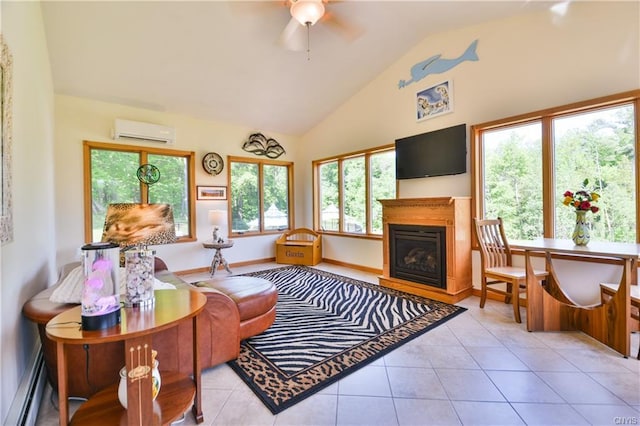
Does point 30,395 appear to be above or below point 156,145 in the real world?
below

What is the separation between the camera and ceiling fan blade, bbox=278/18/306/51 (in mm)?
2856

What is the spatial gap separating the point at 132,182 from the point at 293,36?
3331mm

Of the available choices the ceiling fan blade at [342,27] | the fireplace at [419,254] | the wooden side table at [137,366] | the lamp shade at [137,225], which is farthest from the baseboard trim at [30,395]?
the ceiling fan blade at [342,27]

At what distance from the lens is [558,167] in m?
3.13

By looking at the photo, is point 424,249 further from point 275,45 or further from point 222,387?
point 275,45

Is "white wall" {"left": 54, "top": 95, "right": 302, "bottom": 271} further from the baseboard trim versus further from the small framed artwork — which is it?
the baseboard trim

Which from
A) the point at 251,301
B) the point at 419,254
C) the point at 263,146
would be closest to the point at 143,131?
the point at 263,146

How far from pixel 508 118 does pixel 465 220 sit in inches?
51.1

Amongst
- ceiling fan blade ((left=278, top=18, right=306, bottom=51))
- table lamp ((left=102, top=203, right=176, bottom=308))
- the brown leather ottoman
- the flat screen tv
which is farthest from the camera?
the flat screen tv

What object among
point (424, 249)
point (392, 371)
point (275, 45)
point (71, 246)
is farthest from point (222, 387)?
point (275, 45)

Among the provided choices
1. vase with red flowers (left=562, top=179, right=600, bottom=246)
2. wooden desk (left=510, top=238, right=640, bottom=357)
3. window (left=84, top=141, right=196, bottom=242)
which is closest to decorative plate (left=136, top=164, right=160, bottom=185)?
window (left=84, top=141, right=196, bottom=242)

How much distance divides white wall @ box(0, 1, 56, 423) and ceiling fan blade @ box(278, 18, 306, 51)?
2015 mm

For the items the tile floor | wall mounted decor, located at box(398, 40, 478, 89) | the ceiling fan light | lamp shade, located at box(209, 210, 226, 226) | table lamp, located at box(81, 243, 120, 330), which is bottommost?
the tile floor

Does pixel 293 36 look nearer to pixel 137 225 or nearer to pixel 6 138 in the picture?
pixel 137 225
